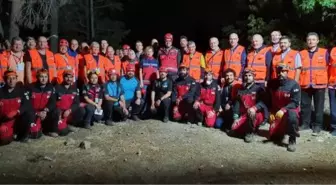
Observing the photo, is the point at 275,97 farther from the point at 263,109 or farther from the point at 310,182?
the point at 310,182

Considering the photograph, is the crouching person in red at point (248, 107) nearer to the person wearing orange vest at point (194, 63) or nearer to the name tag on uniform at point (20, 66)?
the person wearing orange vest at point (194, 63)

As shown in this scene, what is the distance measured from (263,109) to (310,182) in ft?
7.41

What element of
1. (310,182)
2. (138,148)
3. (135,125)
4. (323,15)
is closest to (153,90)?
(135,125)

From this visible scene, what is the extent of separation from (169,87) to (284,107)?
278 centimetres

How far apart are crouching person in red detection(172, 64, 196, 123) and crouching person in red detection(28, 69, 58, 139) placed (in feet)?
8.84

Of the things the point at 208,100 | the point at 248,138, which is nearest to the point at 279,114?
the point at 248,138

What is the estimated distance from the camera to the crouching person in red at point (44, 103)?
8344mm

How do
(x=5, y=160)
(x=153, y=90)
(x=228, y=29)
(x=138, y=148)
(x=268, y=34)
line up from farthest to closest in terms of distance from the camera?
(x=228, y=29) → (x=268, y=34) → (x=153, y=90) → (x=138, y=148) → (x=5, y=160)

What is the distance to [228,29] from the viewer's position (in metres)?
16.0

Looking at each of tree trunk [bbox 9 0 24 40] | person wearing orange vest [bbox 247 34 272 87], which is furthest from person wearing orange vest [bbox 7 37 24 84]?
person wearing orange vest [bbox 247 34 272 87]

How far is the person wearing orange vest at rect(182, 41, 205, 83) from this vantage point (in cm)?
991

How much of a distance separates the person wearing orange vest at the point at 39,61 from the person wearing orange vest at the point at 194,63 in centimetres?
297

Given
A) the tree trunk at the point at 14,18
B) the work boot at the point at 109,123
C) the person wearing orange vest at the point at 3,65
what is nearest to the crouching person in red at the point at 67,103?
the work boot at the point at 109,123

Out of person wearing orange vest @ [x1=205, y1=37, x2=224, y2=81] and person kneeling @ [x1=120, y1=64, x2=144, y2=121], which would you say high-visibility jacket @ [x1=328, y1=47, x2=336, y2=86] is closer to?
person wearing orange vest @ [x1=205, y1=37, x2=224, y2=81]
